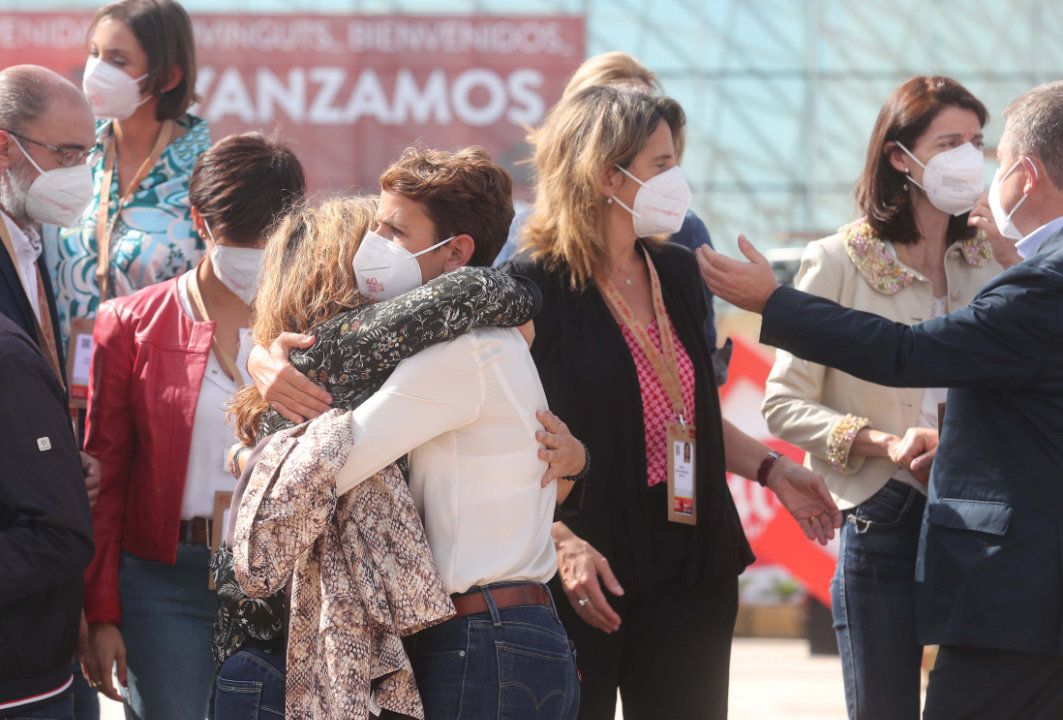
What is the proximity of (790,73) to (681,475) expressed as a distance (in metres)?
14.0

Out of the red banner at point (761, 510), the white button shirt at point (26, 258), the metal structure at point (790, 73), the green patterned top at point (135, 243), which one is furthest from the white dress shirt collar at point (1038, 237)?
the metal structure at point (790, 73)

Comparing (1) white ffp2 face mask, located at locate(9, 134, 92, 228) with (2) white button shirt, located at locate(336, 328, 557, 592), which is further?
(1) white ffp2 face mask, located at locate(9, 134, 92, 228)

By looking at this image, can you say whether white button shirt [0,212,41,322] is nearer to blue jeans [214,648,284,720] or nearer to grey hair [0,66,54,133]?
grey hair [0,66,54,133]

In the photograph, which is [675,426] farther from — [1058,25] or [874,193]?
[1058,25]

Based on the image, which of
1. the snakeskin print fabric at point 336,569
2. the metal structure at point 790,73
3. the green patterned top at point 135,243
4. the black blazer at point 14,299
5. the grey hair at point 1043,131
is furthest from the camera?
the metal structure at point 790,73

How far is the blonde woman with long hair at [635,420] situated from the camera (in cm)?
350

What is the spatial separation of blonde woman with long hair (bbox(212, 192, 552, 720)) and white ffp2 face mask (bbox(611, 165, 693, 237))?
822mm

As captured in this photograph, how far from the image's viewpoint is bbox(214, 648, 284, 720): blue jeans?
2680mm

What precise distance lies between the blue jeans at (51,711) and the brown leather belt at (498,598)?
2.86 ft

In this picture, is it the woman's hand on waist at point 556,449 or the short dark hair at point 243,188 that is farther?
the short dark hair at point 243,188

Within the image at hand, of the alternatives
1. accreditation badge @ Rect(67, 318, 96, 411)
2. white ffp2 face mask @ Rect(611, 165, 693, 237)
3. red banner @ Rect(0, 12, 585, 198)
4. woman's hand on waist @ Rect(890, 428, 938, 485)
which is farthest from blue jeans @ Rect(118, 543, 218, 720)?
red banner @ Rect(0, 12, 585, 198)

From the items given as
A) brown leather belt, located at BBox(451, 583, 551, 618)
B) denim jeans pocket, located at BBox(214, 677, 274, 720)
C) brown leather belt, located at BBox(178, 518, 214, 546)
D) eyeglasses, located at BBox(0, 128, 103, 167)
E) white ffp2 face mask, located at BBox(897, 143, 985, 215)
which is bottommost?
denim jeans pocket, located at BBox(214, 677, 274, 720)

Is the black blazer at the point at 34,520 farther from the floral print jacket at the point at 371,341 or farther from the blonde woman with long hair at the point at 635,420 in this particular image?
the blonde woman with long hair at the point at 635,420

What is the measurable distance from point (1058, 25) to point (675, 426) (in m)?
15.4
